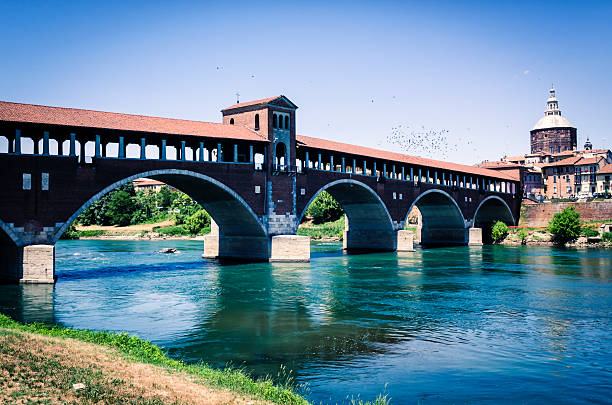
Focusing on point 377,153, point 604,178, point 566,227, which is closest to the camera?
point 377,153

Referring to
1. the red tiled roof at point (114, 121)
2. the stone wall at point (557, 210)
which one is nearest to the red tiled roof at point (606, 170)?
the stone wall at point (557, 210)

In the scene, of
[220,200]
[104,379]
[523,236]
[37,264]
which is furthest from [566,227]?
[104,379]

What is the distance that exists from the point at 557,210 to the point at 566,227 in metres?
14.2

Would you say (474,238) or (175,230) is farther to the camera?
(175,230)

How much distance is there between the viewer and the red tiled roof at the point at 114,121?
36.0 metres

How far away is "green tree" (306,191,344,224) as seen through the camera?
11400cm

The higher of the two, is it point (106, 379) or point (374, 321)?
point (106, 379)

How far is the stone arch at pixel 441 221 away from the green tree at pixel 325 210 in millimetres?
30118

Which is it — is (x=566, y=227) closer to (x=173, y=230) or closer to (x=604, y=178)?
(x=604, y=178)

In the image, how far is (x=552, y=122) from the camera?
153 m

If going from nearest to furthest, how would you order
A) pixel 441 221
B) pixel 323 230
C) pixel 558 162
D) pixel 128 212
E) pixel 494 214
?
pixel 441 221 → pixel 494 214 → pixel 323 230 → pixel 128 212 → pixel 558 162

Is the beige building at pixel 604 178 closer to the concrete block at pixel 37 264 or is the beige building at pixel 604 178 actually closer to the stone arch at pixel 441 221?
the stone arch at pixel 441 221

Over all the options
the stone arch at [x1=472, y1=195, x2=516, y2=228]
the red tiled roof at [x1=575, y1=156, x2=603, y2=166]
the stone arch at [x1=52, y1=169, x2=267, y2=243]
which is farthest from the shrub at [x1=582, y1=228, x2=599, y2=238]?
the stone arch at [x1=52, y1=169, x2=267, y2=243]

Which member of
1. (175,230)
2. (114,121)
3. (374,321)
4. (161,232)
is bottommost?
(374,321)
